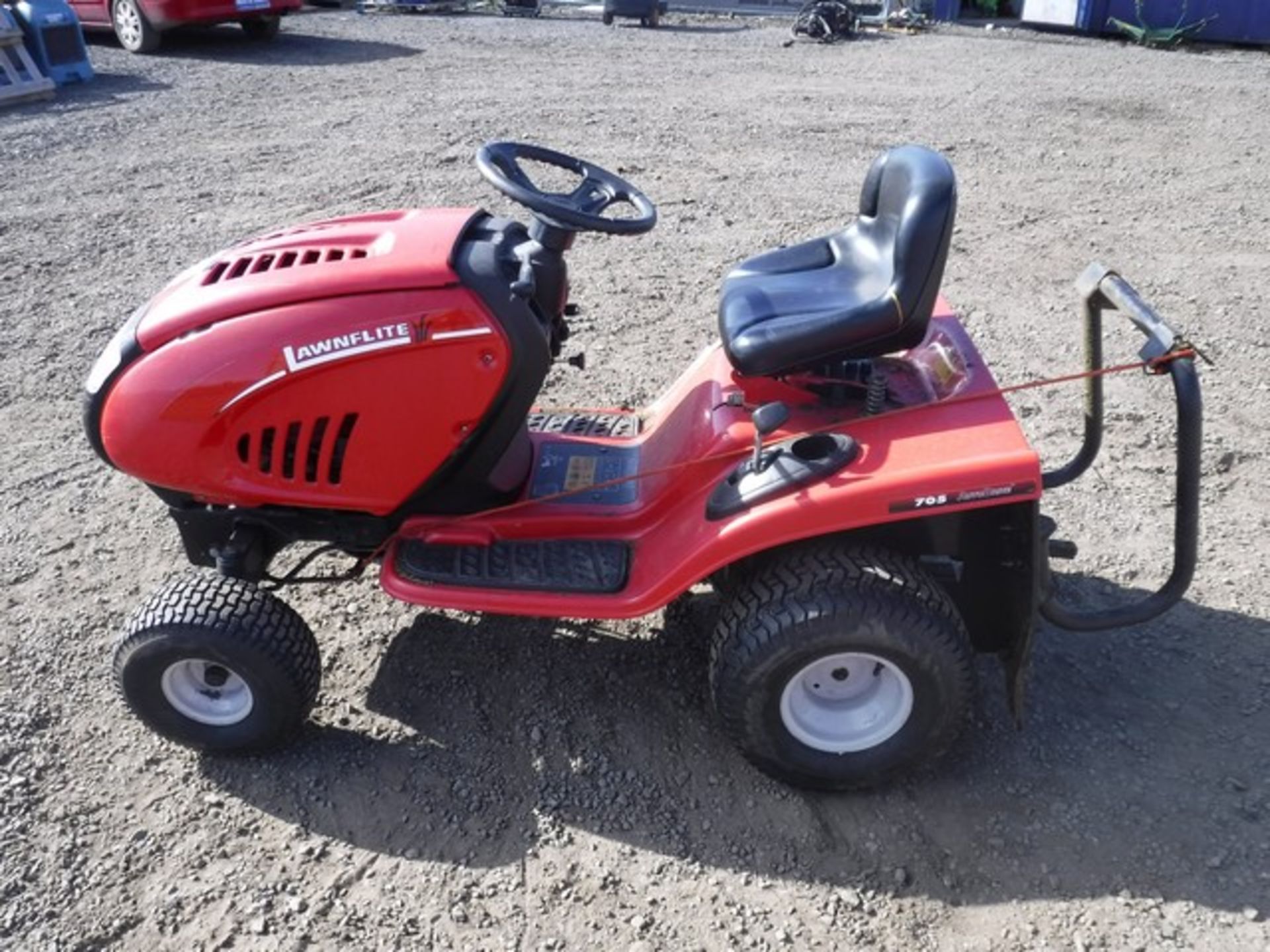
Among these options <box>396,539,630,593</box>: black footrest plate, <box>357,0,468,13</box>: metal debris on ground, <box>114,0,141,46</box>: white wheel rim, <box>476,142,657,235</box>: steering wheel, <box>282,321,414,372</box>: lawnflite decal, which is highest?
<box>476,142,657,235</box>: steering wheel

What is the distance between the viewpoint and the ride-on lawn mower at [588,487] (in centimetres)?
245

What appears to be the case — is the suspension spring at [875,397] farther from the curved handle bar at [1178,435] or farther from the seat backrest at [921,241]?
the curved handle bar at [1178,435]

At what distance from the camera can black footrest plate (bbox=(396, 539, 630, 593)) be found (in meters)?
2.66

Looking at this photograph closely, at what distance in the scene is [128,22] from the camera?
36.2ft

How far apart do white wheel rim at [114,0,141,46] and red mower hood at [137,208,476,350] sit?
973cm

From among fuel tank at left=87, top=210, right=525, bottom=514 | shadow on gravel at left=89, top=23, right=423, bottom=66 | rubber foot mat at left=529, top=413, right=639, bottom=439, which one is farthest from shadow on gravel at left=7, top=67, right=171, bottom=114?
fuel tank at left=87, top=210, right=525, bottom=514

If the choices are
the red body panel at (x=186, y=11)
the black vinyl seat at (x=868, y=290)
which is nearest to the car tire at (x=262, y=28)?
the red body panel at (x=186, y=11)

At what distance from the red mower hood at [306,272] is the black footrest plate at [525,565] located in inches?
25.6

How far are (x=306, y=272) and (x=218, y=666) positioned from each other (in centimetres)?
93

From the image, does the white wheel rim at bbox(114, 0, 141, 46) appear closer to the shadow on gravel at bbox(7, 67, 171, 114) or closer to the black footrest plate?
the shadow on gravel at bbox(7, 67, 171, 114)

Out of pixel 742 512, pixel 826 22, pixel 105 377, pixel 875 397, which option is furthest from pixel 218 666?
pixel 826 22

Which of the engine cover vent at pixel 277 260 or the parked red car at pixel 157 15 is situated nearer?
the engine cover vent at pixel 277 260

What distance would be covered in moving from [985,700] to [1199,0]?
39.5 ft

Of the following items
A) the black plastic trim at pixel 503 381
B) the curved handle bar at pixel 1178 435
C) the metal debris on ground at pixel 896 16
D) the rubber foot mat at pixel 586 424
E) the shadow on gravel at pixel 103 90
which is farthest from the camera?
the metal debris on ground at pixel 896 16
